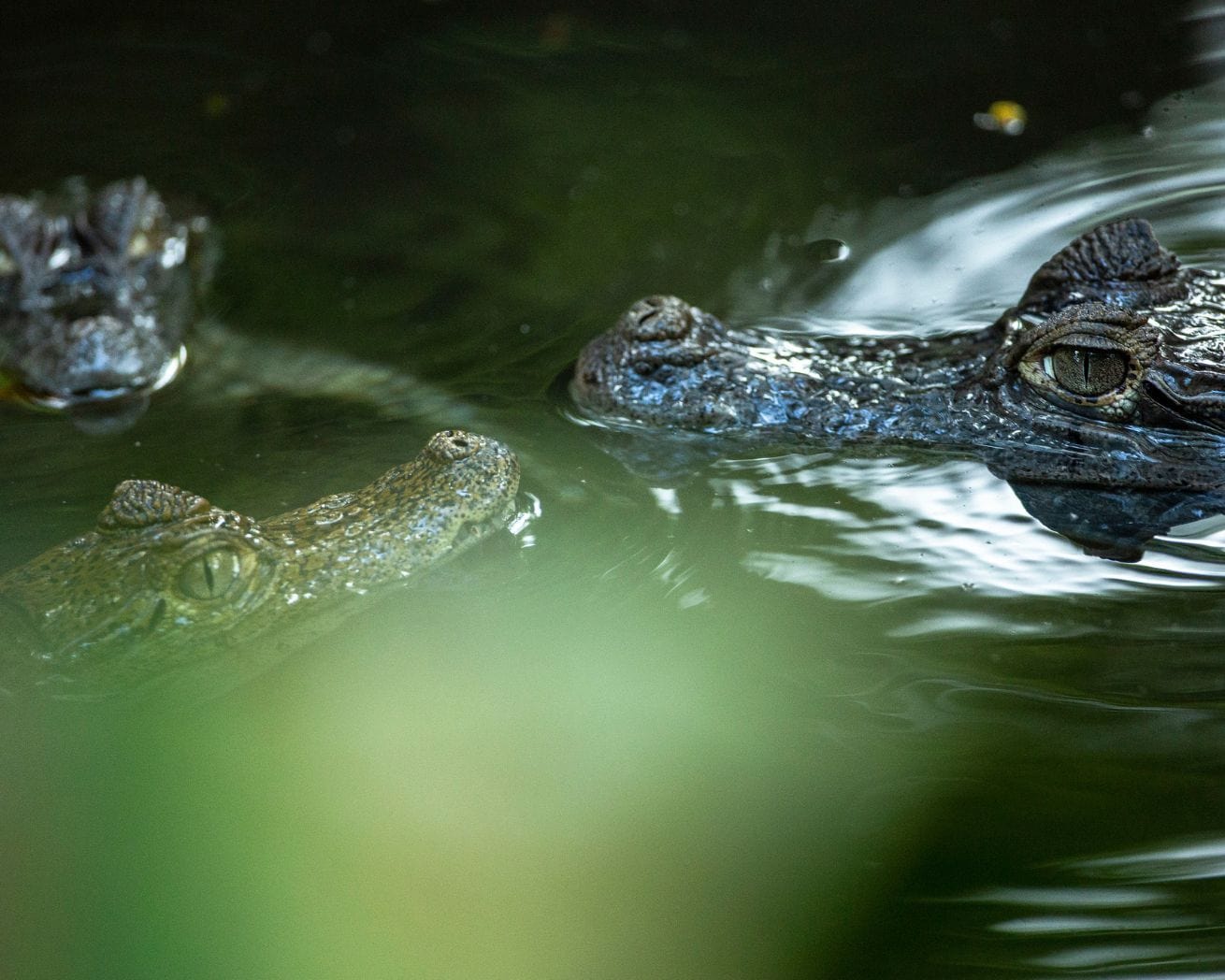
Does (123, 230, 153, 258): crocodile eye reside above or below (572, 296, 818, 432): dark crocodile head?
below

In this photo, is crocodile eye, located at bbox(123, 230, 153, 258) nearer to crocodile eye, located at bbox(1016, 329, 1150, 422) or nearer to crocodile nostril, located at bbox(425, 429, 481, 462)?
crocodile nostril, located at bbox(425, 429, 481, 462)

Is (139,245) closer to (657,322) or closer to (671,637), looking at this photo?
(657,322)

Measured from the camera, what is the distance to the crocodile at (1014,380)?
384cm

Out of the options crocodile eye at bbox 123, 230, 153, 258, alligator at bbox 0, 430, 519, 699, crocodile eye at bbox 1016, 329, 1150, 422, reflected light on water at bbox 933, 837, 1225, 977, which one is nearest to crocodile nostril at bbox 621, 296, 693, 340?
alligator at bbox 0, 430, 519, 699

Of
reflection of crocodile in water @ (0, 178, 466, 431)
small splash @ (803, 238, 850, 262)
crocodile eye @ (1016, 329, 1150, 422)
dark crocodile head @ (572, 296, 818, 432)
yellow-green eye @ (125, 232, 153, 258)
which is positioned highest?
crocodile eye @ (1016, 329, 1150, 422)

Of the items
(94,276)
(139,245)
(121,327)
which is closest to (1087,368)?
(121,327)

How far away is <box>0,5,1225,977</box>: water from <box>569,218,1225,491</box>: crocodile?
0.50ft

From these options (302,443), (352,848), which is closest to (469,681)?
(352,848)

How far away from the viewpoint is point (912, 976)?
252 centimetres

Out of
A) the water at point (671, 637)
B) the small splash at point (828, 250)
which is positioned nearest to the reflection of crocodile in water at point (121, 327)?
the water at point (671, 637)

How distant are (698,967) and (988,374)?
227 centimetres

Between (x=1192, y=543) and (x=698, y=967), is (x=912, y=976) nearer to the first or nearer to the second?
(x=698, y=967)

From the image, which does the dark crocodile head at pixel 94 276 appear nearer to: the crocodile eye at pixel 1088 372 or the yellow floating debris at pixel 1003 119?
the crocodile eye at pixel 1088 372

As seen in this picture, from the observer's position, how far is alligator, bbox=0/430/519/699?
3.29 meters
